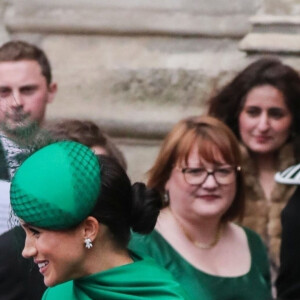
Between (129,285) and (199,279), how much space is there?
1.50m

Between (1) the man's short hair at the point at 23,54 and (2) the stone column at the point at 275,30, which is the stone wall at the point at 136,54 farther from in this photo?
(1) the man's short hair at the point at 23,54

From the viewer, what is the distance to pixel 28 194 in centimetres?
359

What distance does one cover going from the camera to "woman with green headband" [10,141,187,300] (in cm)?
358

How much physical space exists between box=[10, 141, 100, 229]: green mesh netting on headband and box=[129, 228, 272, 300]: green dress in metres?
1.43

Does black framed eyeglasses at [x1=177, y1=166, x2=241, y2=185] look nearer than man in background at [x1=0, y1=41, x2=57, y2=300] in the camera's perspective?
No

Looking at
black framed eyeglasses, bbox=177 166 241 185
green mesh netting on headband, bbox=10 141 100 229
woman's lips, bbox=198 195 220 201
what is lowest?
woman's lips, bbox=198 195 220 201

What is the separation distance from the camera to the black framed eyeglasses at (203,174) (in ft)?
17.5

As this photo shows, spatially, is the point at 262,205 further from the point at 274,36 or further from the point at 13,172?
the point at 13,172

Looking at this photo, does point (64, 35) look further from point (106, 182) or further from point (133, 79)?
point (106, 182)

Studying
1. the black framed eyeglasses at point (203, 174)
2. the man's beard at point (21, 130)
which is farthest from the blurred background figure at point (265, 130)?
the man's beard at point (21, 130)

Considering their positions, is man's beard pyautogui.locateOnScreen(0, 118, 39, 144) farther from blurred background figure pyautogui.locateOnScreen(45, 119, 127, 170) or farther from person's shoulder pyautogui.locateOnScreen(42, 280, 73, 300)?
blurred background figure pyautogui.locateOnScreen(45, 119, 127, 170)

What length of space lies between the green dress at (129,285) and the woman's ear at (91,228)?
0.12 meters

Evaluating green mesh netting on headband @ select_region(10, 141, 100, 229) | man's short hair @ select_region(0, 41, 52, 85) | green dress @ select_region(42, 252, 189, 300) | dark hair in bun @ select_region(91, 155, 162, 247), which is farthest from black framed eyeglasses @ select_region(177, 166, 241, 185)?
green mesh netting on headband @ select_region(10, 141, 100, 229)

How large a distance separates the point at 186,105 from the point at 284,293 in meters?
3.12
